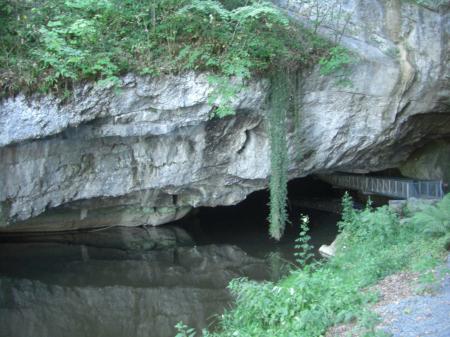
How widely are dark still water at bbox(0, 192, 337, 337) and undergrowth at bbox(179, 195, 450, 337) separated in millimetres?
1769

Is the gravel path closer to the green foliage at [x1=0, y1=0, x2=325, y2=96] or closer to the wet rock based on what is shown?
the wet rock

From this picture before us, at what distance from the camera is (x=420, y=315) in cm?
484

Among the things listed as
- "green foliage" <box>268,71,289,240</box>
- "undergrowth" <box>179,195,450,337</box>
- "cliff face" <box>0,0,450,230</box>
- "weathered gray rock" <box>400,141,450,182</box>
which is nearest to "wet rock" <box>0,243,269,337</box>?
"green foliage" <box>268,71,289,240</box>

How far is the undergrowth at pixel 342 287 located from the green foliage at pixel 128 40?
3.78 metres

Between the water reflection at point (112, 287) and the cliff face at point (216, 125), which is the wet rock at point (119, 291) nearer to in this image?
the water reflection at point (112, 287)

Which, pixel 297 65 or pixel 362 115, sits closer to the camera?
pixel 297 65

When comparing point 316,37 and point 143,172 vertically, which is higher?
point 316,37

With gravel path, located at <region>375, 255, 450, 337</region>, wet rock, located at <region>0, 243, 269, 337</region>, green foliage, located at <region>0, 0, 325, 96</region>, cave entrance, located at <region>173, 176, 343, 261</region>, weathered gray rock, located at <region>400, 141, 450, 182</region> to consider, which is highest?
green foliage, located at <region>0, 0, 325, 96</region>

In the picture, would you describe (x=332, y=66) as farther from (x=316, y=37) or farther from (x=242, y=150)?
(x=242, y=150)

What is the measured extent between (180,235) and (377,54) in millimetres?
7002

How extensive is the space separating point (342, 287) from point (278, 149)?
16.9ft

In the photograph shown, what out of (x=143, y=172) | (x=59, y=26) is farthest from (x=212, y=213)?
(x=59, y=26)

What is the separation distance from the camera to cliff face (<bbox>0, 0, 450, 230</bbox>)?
949 centimetres

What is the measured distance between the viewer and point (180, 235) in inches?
559
